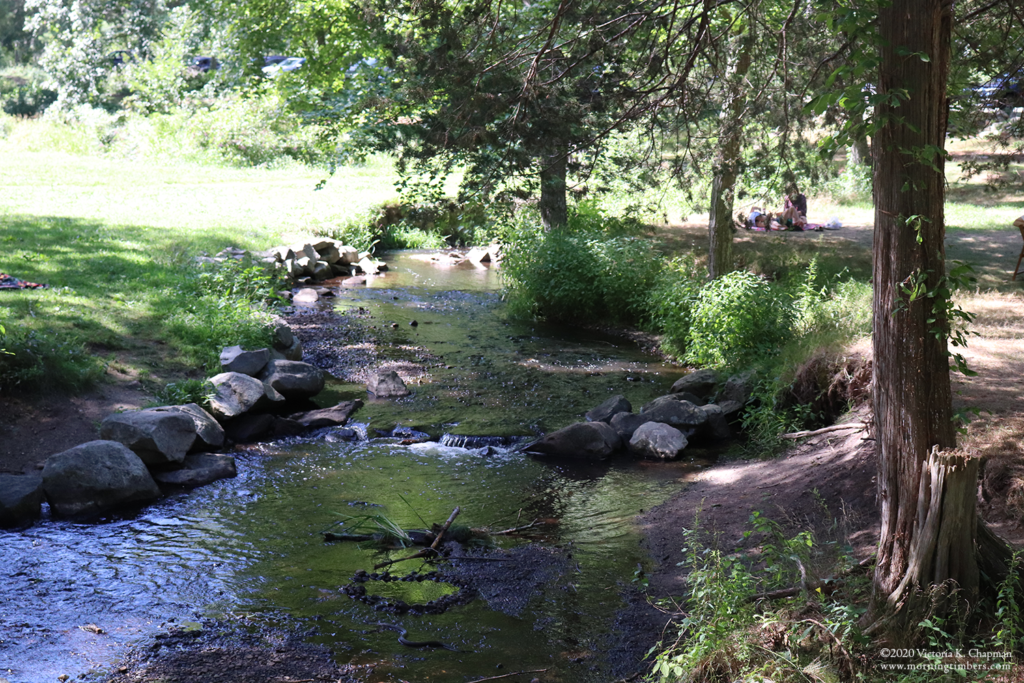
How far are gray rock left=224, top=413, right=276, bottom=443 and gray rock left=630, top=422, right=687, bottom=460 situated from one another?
3928 millimetres

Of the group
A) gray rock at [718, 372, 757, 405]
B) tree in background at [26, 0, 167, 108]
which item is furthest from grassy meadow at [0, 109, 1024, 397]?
tree in background at [26, 0, 167, 108]

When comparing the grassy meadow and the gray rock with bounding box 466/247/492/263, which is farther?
the gray rock with bounding box 466/247/492/263

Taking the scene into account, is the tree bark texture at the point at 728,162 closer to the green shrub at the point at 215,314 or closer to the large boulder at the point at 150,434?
the large boulder at the point at 150,434

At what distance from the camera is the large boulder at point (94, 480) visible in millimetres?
6641

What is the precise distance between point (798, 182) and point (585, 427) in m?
3.26

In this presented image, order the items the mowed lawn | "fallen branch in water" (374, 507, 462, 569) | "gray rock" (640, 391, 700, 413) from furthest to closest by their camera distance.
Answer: the mowed lawn < "gray rock" (640, 391, 700, 413) < "fallen branch in water" (374, 507, 462, 569)

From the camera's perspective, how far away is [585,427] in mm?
8484

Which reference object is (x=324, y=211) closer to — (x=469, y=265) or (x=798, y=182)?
(x=469, y=265)

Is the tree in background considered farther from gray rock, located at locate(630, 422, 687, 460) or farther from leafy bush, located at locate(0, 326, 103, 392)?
gray rock, located at locate(630, 422, 687, 460)

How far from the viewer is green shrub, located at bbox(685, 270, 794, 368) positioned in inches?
406

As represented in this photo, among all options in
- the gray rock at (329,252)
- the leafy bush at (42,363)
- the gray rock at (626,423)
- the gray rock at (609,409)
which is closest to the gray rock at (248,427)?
the leafy bush at (42,363)

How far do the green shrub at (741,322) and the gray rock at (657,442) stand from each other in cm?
233

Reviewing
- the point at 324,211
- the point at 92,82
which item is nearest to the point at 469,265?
the point at 324,211

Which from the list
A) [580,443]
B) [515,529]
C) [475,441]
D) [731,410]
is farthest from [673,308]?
[515,529]
